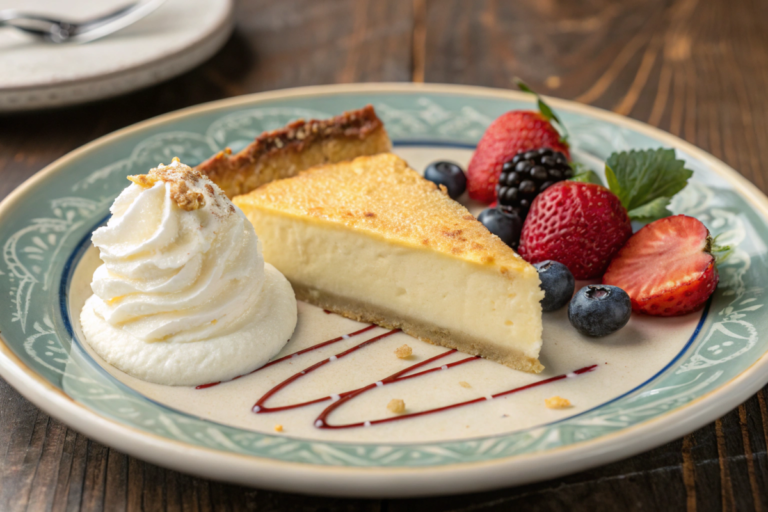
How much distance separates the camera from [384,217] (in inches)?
101

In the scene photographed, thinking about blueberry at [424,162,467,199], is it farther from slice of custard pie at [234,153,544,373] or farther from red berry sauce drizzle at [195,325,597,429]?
red berry sauce drizzle at [195,325,597,429]

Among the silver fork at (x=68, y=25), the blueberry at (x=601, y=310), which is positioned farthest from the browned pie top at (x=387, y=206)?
the silver fork at (x=68, y=25)

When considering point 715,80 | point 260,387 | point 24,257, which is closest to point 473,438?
point 260,387

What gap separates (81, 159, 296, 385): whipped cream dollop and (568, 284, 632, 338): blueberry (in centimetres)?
106

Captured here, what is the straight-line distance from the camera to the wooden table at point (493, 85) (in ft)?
5.96

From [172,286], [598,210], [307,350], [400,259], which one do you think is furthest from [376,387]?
[598,210]

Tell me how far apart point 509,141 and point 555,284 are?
2.77 feet

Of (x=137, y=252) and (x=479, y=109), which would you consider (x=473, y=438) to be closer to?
(x=137, y=252)

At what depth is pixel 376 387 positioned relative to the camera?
2.17m

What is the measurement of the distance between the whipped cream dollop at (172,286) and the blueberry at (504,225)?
1.02 meters

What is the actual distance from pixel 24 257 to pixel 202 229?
86cm

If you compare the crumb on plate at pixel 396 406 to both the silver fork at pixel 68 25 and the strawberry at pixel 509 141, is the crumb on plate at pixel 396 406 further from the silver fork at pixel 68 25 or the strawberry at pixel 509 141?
the silver fork at pixel 68 25

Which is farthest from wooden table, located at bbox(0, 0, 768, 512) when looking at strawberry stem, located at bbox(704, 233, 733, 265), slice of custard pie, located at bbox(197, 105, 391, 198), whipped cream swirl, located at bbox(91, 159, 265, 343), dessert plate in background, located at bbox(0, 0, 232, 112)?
slice of custard pie, located at bbox(197, 105, 391, 198)

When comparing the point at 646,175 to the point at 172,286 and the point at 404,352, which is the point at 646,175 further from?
the point at 172,286
